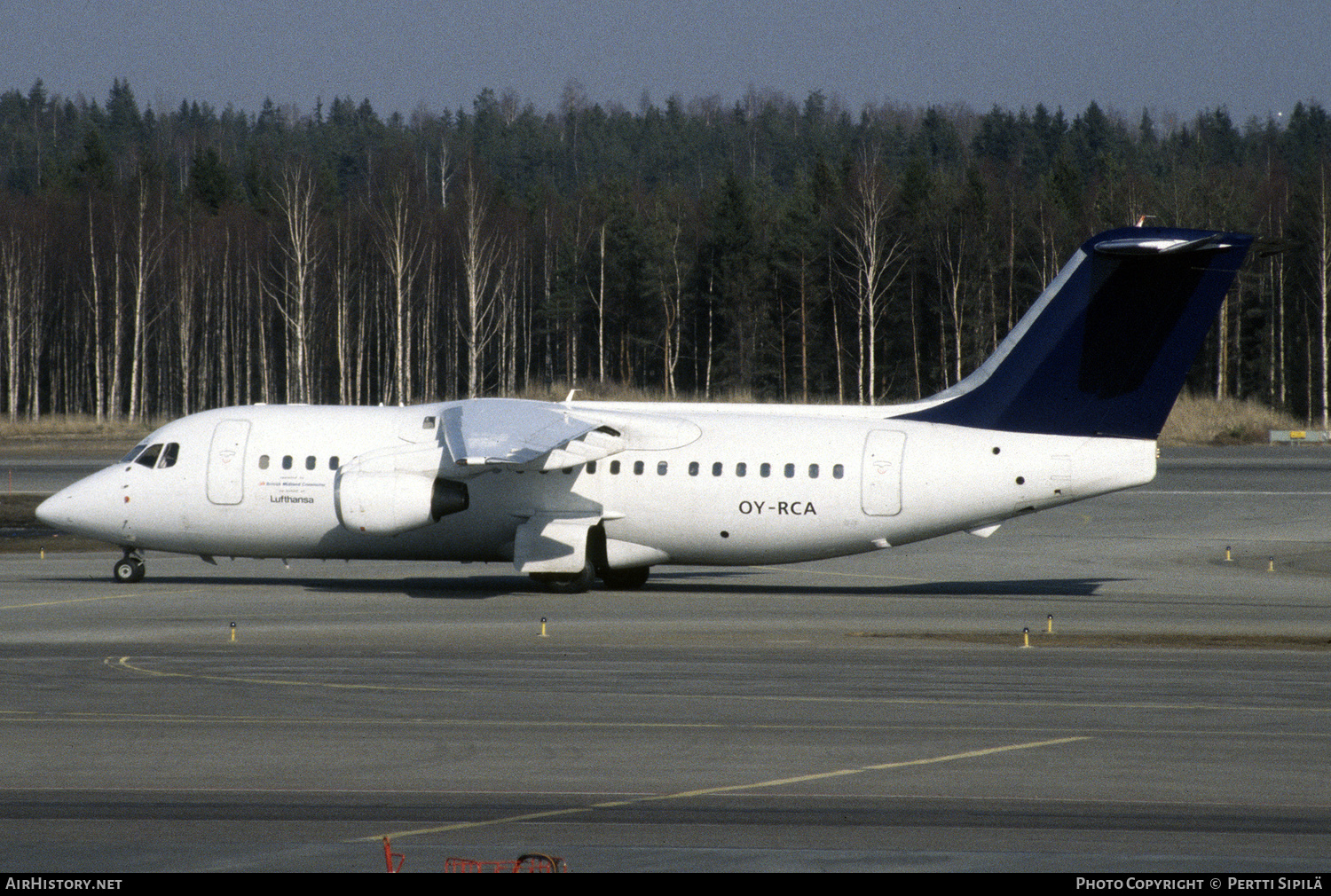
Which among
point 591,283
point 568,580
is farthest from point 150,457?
point 591,283

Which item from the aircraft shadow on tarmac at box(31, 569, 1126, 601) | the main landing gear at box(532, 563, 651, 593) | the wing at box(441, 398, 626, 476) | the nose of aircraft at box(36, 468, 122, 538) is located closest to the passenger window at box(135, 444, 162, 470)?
the nose of aircraft at box(36, 468, 122, 538)

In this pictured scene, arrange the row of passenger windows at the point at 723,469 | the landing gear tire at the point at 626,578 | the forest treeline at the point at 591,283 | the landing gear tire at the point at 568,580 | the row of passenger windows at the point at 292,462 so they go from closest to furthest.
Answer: the row of passenger windows at the point at 723,469 → the landing gear tire at the point at 568,580 → the row of passenger windows at the point at 292,462 → the landing gear tire at the point at 626,578 → the forest treeline at the point at 591,283

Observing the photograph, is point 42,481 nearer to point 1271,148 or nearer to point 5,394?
point 5,394

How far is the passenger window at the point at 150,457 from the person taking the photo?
29.1 metres

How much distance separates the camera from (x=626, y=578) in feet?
95.2

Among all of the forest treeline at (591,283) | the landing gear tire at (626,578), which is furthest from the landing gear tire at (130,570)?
the forest treeline at (591,283)

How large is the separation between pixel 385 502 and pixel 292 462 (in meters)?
3.14

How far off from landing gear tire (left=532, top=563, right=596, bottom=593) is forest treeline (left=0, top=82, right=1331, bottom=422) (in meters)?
56.6

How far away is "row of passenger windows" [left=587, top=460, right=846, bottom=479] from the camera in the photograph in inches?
1046

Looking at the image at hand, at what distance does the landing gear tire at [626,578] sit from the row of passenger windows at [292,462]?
5871 mm

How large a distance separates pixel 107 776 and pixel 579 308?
92.3m

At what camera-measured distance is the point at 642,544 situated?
1088 inches

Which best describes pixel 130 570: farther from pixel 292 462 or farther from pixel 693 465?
pixel 693 465

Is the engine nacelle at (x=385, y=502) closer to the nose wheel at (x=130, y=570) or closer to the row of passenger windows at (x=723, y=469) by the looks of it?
the row of passenger windows at (x=723, y=469)
